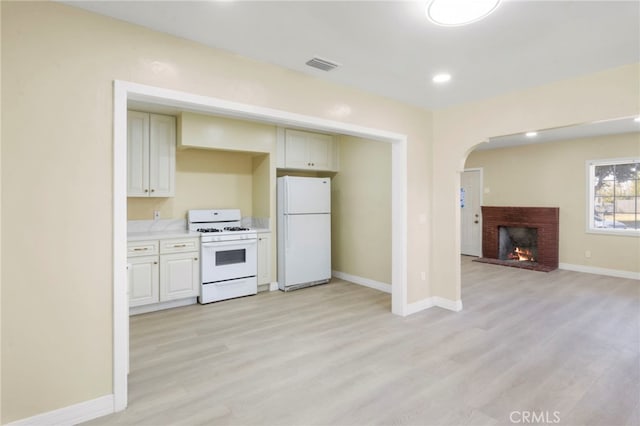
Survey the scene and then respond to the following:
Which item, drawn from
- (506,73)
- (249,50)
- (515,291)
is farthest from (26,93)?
(515,291)

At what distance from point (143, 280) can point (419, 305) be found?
11.3 ft

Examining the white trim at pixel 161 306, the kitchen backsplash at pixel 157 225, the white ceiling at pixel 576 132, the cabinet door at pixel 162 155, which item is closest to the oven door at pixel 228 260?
the white trim at pixel 161 306

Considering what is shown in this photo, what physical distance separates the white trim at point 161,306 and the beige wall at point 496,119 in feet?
10.7

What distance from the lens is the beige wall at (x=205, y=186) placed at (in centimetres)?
463

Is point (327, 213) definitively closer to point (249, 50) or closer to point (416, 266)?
point (416, 266)

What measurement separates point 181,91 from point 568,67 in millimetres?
3250

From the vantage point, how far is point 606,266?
6078 millimetres

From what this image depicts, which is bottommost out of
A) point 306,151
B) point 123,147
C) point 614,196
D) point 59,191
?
point 59,191

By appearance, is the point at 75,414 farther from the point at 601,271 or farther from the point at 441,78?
the point at 601,271

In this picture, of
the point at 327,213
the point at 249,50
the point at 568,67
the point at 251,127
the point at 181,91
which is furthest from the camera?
the point at 327,213

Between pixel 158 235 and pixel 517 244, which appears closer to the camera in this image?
pixel 158 235

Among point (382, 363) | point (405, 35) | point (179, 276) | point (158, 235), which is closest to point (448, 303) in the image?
point (382, 363)

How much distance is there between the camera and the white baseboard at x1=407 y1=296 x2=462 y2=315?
161 inches

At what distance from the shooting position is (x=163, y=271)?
4.11 m
